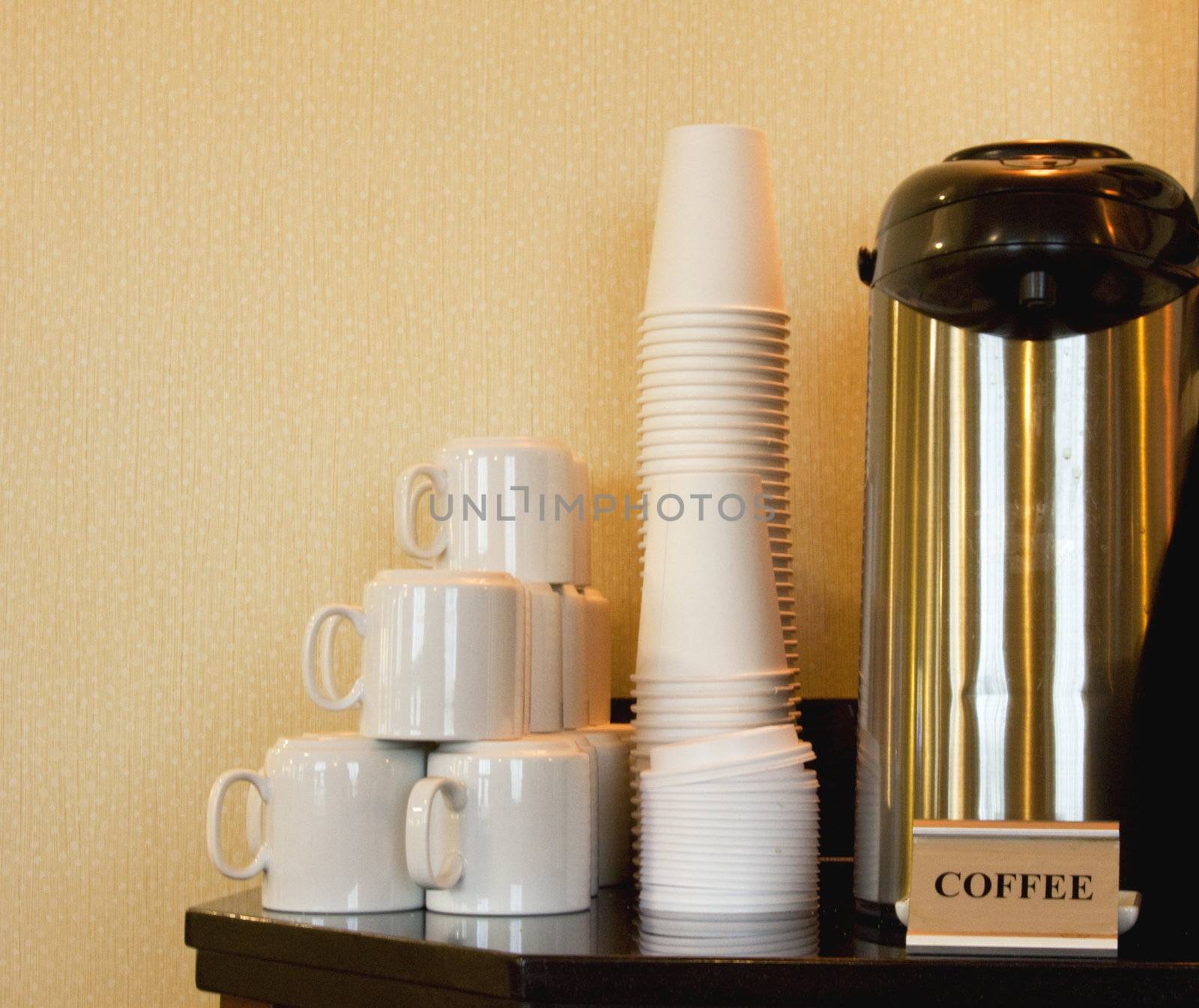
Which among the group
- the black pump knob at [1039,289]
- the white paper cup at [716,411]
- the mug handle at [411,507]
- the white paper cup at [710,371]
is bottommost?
the mug handle at [411,507]

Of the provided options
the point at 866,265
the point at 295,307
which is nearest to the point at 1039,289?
the point at 866,265

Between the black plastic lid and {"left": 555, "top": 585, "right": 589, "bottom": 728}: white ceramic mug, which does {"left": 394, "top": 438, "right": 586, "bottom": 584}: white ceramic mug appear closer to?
{"left": 555, "top": 585, "right": 589, "bottom": 728}: white ceramic mug

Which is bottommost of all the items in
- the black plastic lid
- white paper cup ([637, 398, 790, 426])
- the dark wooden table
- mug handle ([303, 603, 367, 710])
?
the dark wooden table

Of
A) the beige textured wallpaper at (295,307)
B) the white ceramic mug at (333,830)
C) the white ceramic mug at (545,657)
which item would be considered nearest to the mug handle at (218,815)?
the white ceramic mug at (333,830)

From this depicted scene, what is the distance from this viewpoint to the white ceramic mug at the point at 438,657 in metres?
0.76

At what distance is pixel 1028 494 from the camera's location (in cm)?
69

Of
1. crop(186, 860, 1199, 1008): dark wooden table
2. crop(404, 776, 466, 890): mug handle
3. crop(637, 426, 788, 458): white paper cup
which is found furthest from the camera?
crop(637, 426, 788, 458): white paper cup

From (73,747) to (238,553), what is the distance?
0.64 feet

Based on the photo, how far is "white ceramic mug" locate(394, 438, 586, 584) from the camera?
853mm

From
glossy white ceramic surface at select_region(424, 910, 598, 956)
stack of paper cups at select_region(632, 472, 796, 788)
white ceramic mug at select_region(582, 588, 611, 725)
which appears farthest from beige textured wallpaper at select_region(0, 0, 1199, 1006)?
glossy white ceramic surface at select_region(424, 910, 598, 956)

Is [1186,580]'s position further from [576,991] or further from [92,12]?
[92,12]

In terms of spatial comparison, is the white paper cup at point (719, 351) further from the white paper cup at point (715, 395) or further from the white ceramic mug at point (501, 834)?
the white ceramic mug at point (501, 834)

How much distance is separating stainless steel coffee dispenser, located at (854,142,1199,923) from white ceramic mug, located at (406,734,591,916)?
0.17 meters

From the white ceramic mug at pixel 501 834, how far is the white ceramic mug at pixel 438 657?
0.02 metres
